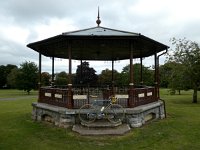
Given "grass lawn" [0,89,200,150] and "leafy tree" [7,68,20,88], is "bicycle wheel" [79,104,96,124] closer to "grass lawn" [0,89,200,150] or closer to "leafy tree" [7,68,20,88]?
"grass lawn" [0,89,200,150]

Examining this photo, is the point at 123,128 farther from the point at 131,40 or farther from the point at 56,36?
the point at 56,36

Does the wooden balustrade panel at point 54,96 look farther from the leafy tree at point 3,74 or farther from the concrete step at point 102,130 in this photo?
the leafy tree at point 3,74

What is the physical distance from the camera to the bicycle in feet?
40.8

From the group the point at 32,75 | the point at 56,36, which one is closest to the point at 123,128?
the point at 56,36

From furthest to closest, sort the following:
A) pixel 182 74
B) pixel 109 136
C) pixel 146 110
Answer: pixel 182 74 → pixel 146 110 → pixel 109 136

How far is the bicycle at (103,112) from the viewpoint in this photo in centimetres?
1245

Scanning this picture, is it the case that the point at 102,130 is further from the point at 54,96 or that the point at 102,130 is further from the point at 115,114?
the point at 54,96

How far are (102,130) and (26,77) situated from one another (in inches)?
1817

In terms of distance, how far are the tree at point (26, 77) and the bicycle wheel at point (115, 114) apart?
44.9m

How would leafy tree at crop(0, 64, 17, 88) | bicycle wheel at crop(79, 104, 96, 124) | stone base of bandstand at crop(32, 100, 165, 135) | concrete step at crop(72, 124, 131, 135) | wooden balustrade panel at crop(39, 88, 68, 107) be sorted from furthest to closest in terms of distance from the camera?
leafy tree at crop(0, 64, 17, 88)
wooden balustrade panel at crop(39, 88, 68, 107)
stone base of bandstand at crop(32, 100, 165, 135)
bicycle wheel at crop(79, 104, 96, 124)
concrete step at crop(72, 124, 131, 135)

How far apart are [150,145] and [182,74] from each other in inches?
802

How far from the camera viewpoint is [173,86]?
31.2 m

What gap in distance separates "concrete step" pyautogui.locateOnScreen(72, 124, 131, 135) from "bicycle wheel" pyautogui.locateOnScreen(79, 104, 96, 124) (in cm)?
35

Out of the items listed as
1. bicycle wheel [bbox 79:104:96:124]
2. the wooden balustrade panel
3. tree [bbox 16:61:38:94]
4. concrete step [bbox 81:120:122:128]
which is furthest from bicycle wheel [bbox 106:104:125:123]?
tree [bbox 16:61:38:94]
